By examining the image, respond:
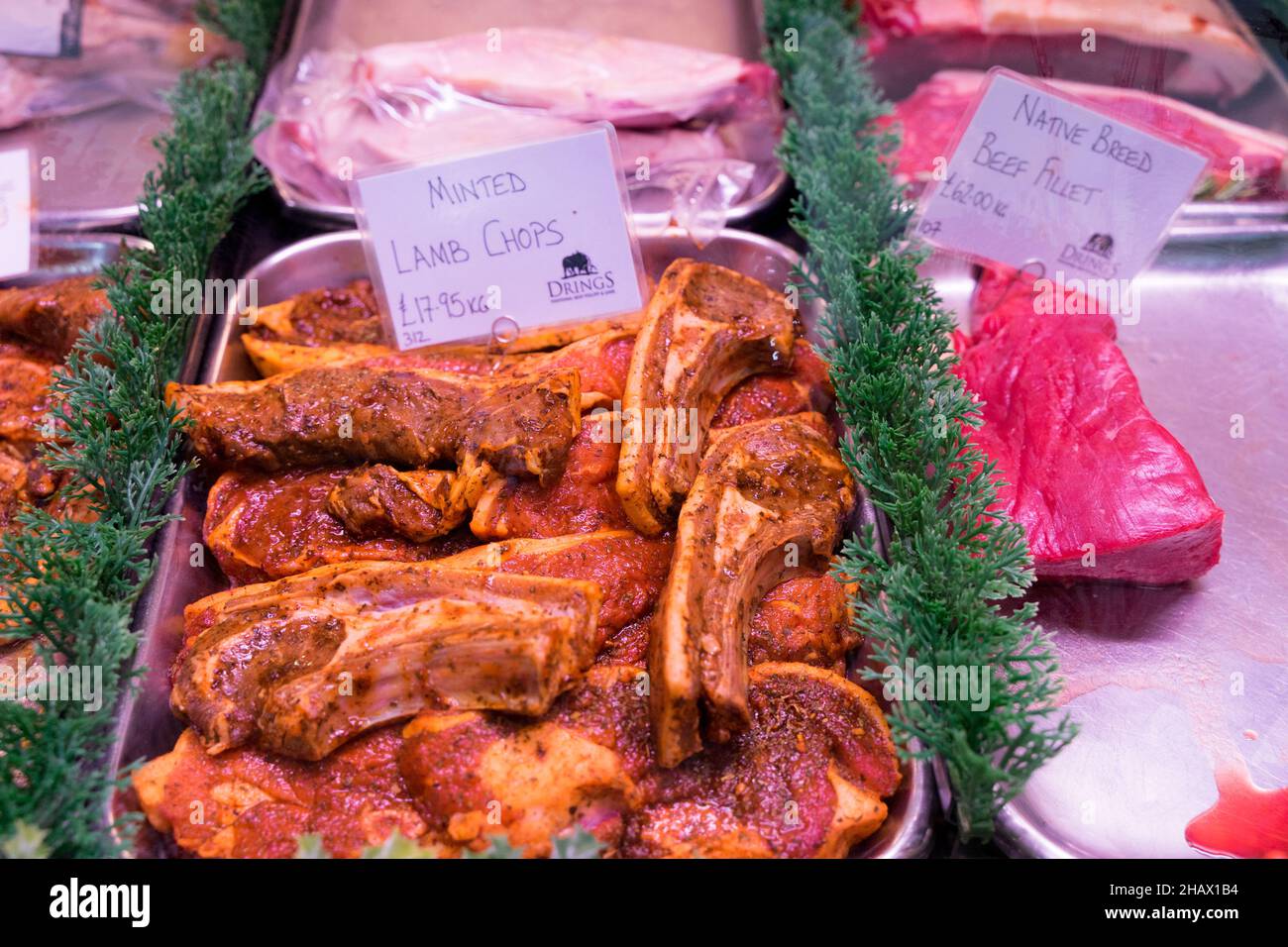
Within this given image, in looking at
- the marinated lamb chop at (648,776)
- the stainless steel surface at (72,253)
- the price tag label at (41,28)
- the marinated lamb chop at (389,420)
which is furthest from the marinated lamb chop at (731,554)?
the price tag label at (41,28)

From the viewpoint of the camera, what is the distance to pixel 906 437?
7.06 feet

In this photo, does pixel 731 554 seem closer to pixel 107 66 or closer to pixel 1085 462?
pixel 1085 462

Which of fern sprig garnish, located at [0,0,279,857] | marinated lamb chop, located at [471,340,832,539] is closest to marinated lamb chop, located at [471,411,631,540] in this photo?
marinated lamb chop, located at [471,340,832,539]

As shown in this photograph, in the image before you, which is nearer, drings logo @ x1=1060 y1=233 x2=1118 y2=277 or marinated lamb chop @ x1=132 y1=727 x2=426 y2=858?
marinated lamb chop @ x1=132 y1=727 x2=426 y2=858

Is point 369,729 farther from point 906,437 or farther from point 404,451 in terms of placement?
point 906,437

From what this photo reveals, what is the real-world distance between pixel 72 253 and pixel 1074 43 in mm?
3267

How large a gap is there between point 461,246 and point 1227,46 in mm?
2694

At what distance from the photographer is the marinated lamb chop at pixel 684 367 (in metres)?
2.03

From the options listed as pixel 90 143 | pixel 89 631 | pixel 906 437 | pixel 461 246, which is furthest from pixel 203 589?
pixel 90 143

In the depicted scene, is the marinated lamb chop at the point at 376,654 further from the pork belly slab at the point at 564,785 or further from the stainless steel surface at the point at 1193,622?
the stainless steel surface at the point at 1193,622

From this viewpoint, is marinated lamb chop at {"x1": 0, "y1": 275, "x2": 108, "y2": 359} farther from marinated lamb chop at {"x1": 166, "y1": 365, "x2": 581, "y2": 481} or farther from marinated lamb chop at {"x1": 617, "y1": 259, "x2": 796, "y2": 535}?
marinated lamb chop at {"x1": 617, "y1": 259, "x2": 796, "y2": 535}

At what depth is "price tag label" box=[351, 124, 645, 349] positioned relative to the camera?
7.91ft

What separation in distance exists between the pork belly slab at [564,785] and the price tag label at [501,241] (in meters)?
1.06

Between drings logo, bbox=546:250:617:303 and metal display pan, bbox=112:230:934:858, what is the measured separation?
0.44 metres
